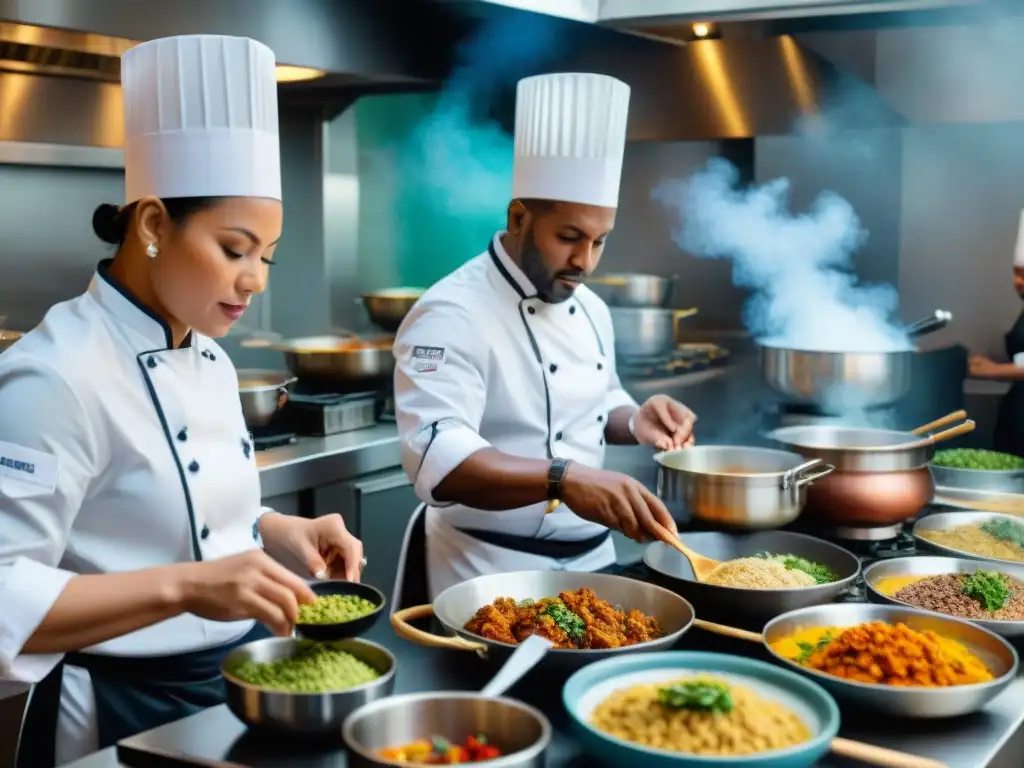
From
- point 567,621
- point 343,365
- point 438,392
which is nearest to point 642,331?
point 343,365

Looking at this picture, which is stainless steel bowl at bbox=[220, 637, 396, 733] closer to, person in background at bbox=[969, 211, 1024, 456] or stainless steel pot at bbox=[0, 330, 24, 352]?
stainless steel pot at bbox=[0, 330, 24, 352]

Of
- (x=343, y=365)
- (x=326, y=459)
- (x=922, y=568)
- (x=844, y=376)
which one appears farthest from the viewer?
(x=343, y=365)

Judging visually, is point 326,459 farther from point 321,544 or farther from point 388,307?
point 321,544

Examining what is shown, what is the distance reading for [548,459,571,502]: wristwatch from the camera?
91.7 inches

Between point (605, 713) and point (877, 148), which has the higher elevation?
point (877, 148)

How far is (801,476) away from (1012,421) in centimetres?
276

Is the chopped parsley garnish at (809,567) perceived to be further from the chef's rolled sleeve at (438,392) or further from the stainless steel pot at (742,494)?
the chef's rolled sleeve at (438,392)

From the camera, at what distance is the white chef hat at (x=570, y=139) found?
273 cm

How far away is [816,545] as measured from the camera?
2336 millimetres

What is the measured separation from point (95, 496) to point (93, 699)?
1.11 feet

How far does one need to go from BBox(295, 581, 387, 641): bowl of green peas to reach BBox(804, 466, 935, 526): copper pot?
4.33ft

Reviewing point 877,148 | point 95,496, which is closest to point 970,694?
point 95,496

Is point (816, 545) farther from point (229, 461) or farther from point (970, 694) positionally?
point (229, 461)

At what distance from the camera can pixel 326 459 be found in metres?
3.70
